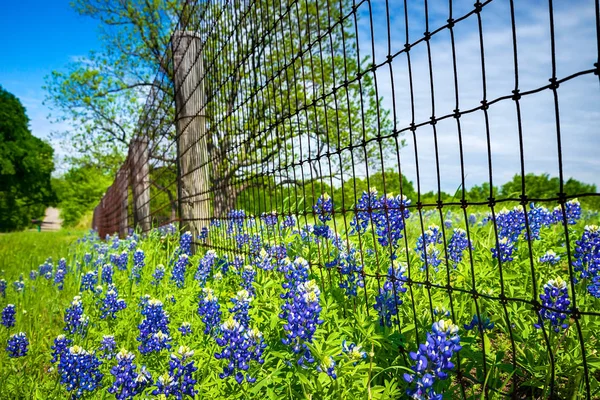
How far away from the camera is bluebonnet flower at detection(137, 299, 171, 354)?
8.60 feet

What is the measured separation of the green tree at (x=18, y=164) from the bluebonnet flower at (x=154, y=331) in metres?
44.2

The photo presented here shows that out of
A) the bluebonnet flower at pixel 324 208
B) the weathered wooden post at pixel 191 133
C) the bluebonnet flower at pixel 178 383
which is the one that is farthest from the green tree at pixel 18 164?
the bluebonnet flower at pixel 178 383

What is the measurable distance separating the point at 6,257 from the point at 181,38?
20.3 feet

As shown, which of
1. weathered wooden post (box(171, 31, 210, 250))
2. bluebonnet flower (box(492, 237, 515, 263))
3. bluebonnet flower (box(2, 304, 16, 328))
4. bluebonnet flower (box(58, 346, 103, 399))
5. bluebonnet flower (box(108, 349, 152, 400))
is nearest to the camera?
bluebonnet flower (box(108, 349, 152, 400))

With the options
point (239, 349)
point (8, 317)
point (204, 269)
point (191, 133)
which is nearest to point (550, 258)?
point (239, 349)

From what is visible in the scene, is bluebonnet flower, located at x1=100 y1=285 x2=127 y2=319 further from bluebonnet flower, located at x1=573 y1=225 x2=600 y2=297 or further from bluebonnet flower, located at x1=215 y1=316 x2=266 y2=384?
bluebonnet flower, located at x1=573 y1=225 x2=600 y2=297

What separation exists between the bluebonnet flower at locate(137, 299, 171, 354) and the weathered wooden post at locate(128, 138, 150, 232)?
766cm

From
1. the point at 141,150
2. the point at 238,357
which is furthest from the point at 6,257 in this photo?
the point at 238,357

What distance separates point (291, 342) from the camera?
2064mm

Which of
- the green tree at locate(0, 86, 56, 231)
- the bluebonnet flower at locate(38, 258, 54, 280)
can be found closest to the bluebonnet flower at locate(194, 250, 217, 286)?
the bluebonnet flower at locate(38, 258, 54, 280)

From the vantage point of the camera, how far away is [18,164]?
4412 centimetres

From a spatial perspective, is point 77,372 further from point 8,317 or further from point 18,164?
point 18,164

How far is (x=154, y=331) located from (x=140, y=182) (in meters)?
7.99

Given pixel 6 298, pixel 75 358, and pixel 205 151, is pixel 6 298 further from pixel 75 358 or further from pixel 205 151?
pixel 75 358
